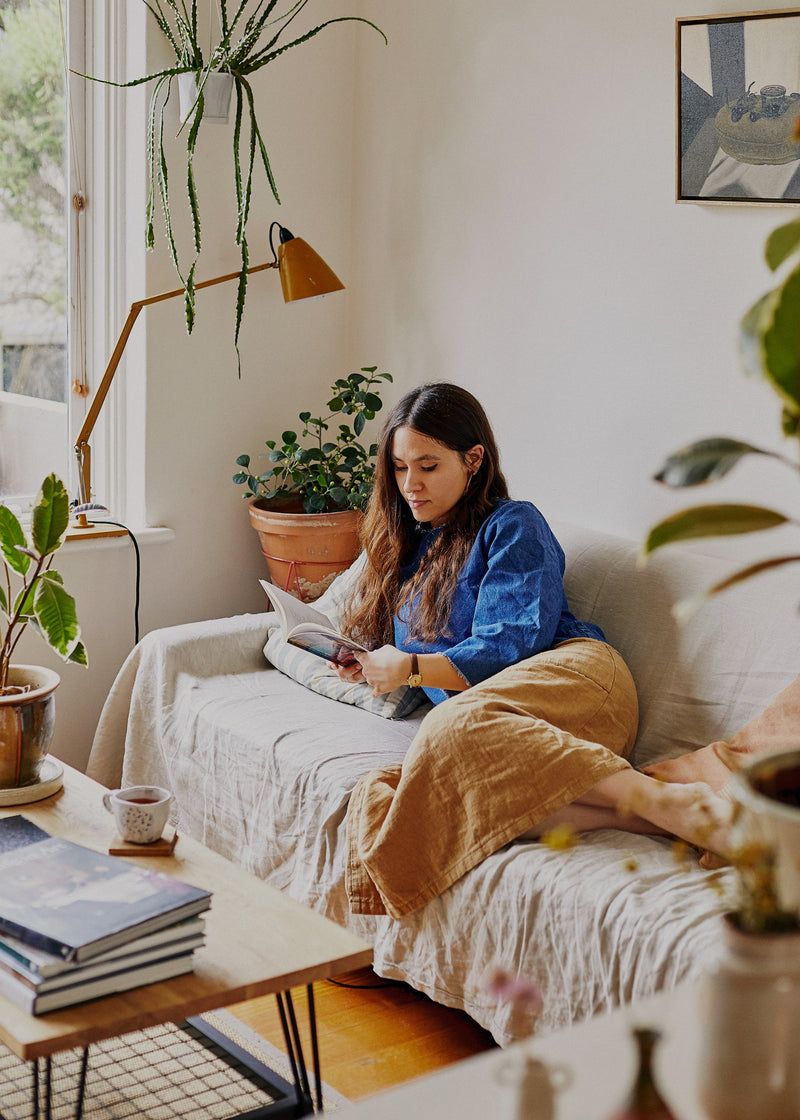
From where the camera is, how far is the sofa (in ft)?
5.78

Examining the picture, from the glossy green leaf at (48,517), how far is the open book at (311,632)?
0.44m

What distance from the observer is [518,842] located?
195cm

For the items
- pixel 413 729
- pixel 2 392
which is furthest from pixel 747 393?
→ pixel 2 392

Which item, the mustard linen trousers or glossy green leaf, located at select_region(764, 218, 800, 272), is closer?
glossy green leaf, located at select_region(764, 218, 800, 272)

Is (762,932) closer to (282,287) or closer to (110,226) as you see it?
(282,287)

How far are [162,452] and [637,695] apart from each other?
1.40 meters

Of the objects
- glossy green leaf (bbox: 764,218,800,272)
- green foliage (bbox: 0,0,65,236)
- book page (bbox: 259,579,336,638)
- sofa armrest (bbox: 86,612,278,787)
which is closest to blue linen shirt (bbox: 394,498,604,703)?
book page (bbox: 259,579,336,638)

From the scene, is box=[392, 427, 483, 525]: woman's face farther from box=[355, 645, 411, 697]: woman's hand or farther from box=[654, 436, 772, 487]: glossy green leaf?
box=[654, 436, 772, 487]: glossy green leaf

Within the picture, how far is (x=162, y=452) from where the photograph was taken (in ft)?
10.2

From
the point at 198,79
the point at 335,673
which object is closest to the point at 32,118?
the point at 198,79

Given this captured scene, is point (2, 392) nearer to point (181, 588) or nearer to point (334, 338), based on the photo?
point (181, 588)

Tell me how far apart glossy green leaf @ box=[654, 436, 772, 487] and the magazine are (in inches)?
36.2

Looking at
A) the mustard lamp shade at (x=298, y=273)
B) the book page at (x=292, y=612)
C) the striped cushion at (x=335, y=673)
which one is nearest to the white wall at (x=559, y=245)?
the mustard lamp shade at (x=298, y=273)

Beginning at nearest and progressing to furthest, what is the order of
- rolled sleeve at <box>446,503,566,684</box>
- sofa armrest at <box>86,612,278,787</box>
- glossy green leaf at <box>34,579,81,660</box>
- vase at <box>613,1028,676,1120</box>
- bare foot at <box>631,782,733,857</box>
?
vase at <box>613,1028,676,1120</box> < bare foot at <box>631,782,733,857</box> < glossy green leaf at <box>34,579,81,660</box> < rolled sleeve at <box>446,503,566,684</box> < sofa armrest at <box>86,612,278,787</box>
